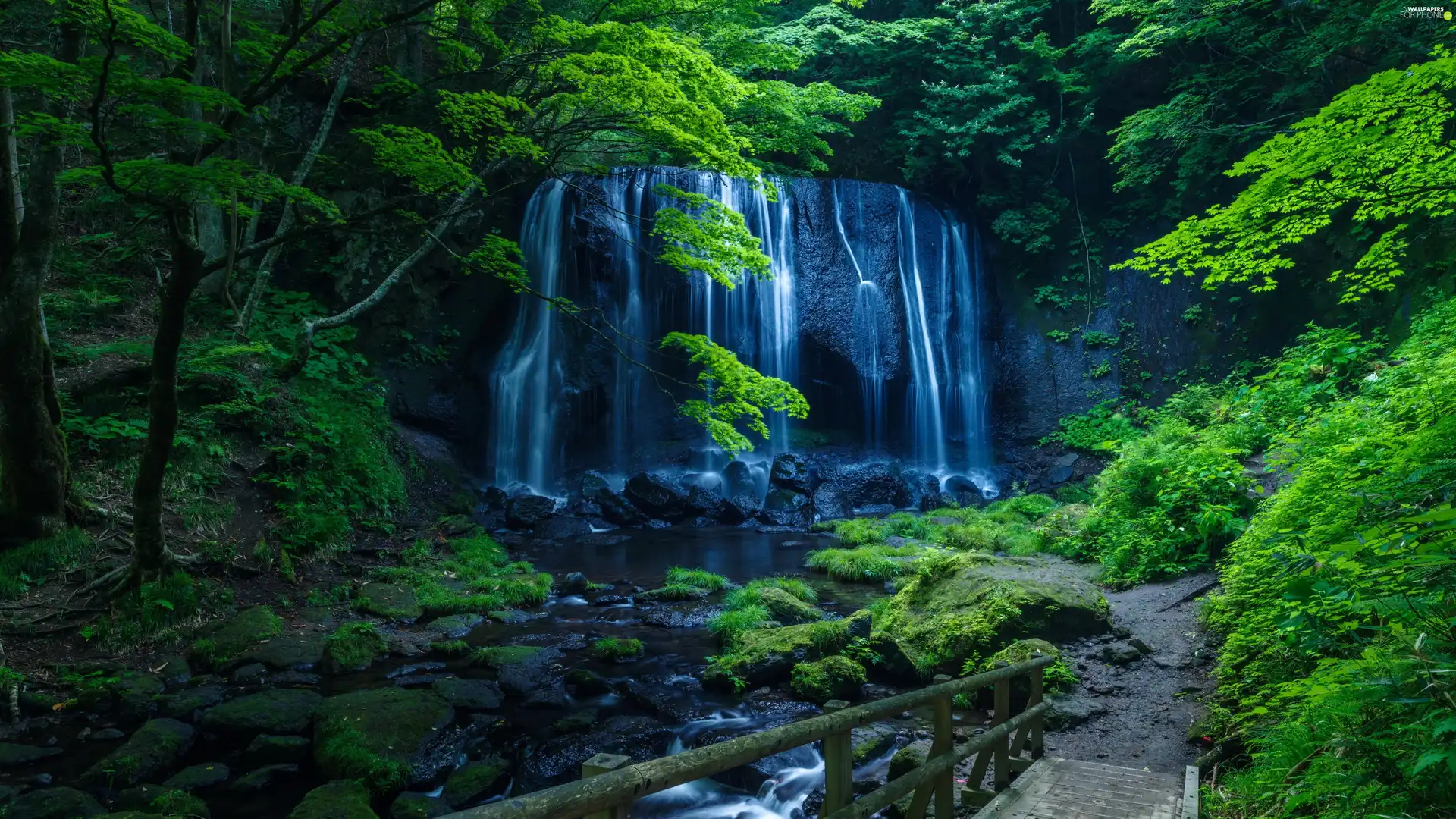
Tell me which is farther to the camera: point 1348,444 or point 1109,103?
point 1109,103

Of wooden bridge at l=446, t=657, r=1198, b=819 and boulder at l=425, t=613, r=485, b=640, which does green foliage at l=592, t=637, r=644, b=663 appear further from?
wooden bridge at l=446, t=657, r=1198, b=819

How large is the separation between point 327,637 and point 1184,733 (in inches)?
315

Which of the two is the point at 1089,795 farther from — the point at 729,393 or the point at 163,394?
the point at 163,394

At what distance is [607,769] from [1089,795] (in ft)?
11.1

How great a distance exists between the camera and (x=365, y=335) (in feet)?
50.6

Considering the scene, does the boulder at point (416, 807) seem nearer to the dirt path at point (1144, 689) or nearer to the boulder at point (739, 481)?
the dirt path at point (1144, 689)

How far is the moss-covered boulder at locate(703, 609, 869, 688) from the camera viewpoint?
7.11 meters

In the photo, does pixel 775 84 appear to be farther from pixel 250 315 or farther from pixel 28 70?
pixel 28 70

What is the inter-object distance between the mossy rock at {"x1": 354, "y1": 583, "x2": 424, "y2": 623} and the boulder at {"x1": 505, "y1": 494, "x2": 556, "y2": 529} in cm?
526

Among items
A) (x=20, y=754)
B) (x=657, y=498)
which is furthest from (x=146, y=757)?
(x=657, y=498)

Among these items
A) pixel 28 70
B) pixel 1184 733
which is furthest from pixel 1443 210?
pixel 28 70

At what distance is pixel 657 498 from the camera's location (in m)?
16.7

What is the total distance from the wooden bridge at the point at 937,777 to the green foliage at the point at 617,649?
162 inches

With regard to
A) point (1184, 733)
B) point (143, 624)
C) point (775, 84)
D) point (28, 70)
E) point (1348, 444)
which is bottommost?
point (1184, 733)
